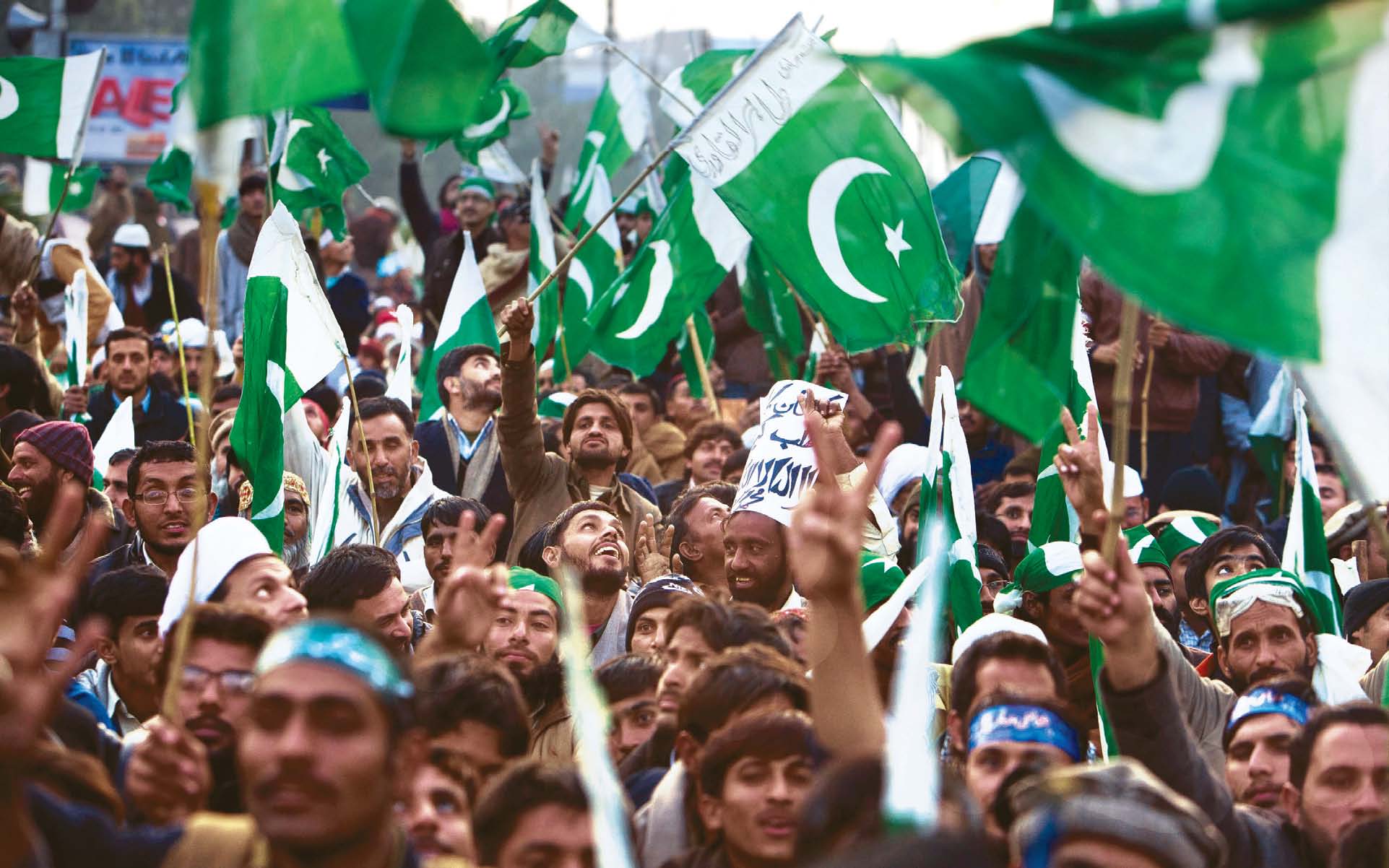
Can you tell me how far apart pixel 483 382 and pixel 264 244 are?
1.79 metres

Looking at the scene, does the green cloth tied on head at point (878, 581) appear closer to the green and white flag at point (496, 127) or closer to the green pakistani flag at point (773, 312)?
the green pakistani flag at point (773, 312)

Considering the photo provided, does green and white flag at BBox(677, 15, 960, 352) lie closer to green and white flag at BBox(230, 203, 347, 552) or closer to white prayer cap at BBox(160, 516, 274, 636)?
green and white flag at BBox(230, 203, 347, 552)

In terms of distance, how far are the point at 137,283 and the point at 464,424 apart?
482 centimetres

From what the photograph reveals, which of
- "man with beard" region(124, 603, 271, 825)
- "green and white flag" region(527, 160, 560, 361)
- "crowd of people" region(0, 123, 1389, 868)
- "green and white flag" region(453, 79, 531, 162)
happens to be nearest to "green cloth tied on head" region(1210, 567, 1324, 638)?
"crowd of people" region(0, 123, 1389, 868)

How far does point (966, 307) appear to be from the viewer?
1182 cm

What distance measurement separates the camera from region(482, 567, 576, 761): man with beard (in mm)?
5648

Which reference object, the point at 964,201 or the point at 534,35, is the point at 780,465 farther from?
the point at 964,201

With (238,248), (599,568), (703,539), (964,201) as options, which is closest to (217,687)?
(599,568)

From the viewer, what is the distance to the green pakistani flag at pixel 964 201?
31.4ft

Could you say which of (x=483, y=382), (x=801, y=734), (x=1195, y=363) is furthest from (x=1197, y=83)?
(x=1195, y=363)

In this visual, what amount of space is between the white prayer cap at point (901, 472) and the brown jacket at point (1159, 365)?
2.38 meters

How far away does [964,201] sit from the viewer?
31.7 ft

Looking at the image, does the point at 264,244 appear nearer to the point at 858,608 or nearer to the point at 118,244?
the point at 858,608

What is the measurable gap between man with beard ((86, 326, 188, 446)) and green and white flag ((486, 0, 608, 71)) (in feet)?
9.48
